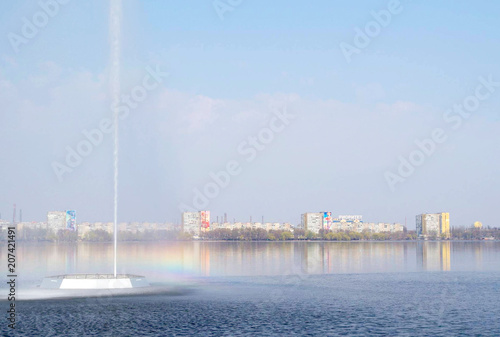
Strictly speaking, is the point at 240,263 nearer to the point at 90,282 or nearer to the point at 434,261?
the point at 434,261

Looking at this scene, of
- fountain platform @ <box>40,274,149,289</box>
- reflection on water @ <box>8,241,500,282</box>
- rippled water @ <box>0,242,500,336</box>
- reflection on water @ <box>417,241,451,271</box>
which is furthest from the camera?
reflection on water @ <box>417,241,451,271</box>

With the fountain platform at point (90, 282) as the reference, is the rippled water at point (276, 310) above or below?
below

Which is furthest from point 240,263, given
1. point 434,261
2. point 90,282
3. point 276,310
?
point 276,310

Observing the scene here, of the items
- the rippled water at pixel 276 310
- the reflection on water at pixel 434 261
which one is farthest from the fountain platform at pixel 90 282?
the reflection on water at pixel 434 261

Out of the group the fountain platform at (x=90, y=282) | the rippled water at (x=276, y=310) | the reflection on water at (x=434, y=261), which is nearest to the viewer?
the rippled water at (x=276, y=310)

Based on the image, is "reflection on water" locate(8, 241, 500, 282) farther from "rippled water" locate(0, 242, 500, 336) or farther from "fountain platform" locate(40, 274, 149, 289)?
"rippled water" locate(0, 242, 500, 336)

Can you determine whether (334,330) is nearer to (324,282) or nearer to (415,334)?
(415,334)

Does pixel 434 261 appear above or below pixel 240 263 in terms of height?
below

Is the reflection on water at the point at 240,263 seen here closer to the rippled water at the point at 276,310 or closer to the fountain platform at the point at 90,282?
the fountain platform at the point at 90,282

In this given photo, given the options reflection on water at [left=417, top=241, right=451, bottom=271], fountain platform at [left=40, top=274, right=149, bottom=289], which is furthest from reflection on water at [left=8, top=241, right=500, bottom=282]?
fountain platform at [left=40, top=274, right=149, bottom=289]

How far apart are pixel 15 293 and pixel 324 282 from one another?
21.4 m

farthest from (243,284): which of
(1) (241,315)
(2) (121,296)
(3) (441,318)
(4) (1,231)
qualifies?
(4) (1,231)

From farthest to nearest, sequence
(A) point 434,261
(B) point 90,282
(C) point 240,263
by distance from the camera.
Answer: (A) point 434,261 < (C) point 240,263 < (B) point 90,282

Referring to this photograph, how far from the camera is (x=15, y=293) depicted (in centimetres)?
3431
